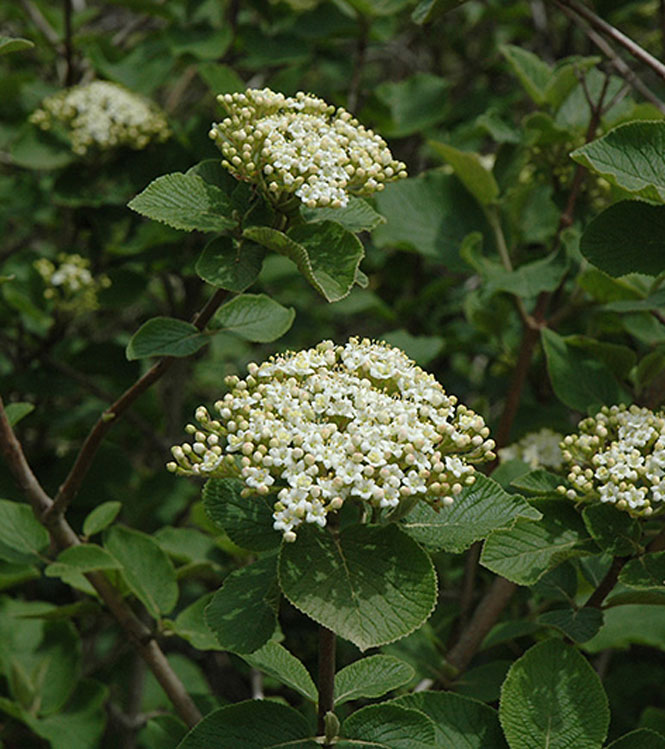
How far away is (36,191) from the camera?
3328 millimetres

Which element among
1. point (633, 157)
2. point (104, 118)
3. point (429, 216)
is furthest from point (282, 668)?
point (104, 118)

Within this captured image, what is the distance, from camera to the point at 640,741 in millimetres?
1590

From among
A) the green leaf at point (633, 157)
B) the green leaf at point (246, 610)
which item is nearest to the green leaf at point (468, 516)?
the green leaf at point (246, 610)

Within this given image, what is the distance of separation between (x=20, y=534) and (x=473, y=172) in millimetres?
1411

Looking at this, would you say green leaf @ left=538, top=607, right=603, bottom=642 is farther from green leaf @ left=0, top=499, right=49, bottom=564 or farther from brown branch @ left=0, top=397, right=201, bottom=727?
green leaf @ left=0, top=499, right=49, bottom=564

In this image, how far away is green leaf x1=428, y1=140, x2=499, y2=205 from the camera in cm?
236

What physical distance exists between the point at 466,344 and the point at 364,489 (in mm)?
1908

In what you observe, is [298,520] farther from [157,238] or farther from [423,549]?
[157,238]

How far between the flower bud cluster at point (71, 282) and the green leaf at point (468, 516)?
66.6 inches

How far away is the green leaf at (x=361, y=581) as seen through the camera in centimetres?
129

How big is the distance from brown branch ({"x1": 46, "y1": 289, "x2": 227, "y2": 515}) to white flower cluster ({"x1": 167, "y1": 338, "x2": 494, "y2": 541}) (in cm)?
22

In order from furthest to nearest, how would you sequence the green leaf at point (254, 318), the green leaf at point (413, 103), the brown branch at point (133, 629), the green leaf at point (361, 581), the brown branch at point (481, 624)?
1. the green leaf at point (413, 103)
2. the brown branch at point (481, 624)
3. the brown branch at point (133, 629)
4. the green leaf at point (254, 318)
5. the green leaf at point (361, 581)

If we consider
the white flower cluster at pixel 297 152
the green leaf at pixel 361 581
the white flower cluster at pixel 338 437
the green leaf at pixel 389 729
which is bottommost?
the green leaf at pixel 389 729

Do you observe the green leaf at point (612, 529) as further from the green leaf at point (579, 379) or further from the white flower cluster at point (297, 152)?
the white flower cluster at point (297, 152)
